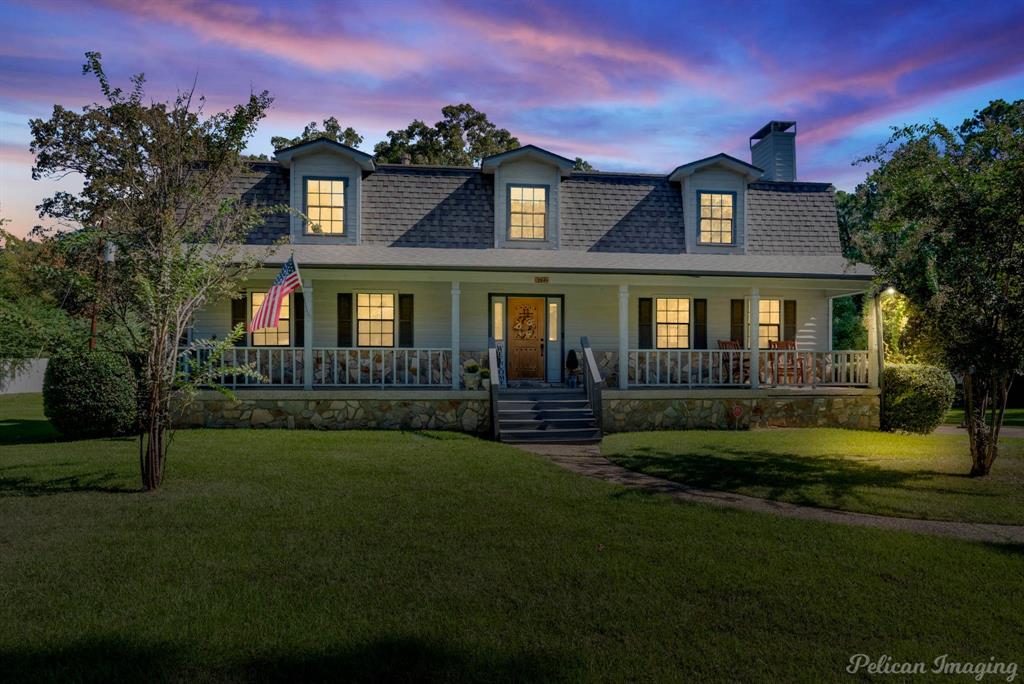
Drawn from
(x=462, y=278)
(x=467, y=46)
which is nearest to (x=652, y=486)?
(x=462, y=278)

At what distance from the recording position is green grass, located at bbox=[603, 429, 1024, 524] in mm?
7410

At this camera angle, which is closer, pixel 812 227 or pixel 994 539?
pixel 994 539

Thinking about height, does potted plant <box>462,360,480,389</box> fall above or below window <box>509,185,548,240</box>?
below

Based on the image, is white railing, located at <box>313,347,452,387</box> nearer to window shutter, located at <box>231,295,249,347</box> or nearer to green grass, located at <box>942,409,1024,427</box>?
window shutter, located at <box>231,295,249,347</box>

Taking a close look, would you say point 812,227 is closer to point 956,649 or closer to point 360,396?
point 360,396

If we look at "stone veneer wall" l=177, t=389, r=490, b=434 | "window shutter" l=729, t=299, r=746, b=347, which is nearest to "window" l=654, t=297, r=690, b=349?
"window shutter" l=729, t=299, r=746, b=347

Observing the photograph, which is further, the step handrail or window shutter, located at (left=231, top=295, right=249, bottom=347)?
window shutter, located at (left=231, top=295, right=249, bottom=347)

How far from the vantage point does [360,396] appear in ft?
42.5

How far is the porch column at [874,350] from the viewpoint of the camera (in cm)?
1406

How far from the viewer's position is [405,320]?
15109 millimetres

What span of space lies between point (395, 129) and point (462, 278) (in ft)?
57.3

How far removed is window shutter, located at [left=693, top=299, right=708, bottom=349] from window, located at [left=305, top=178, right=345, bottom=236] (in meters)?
8.93

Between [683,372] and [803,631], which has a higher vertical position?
[683,372]

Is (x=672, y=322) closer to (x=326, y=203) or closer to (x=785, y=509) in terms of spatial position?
(x=326, y=203)
